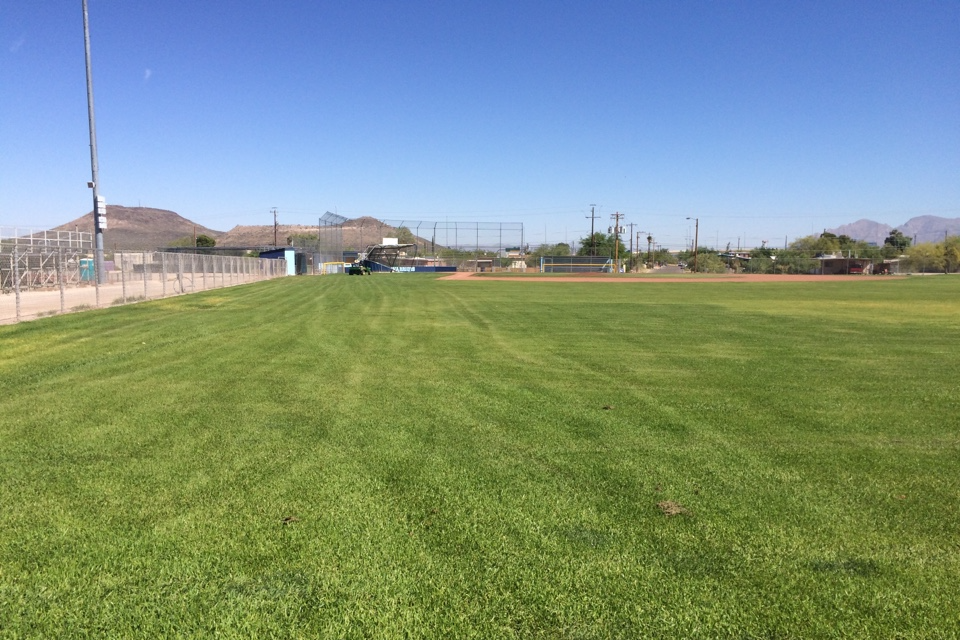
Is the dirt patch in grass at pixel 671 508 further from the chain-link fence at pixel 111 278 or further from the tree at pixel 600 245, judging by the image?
the tree at pixel 600 245

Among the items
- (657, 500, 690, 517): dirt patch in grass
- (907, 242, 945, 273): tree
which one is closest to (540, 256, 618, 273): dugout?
(907, 242, 945, 273): tree

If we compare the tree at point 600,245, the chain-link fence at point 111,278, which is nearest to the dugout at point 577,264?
the tree at point 600,245

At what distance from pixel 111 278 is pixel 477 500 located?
3571 cm

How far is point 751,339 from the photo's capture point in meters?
11.2

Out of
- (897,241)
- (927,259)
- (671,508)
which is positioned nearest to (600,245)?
(927,259)

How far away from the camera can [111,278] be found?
32.4 meters

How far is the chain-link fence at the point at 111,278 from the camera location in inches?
792

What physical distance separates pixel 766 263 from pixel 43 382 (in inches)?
3633

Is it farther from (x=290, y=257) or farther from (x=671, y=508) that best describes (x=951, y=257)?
(x=671, y=508)

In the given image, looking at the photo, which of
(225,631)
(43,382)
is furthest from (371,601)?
(43,382)

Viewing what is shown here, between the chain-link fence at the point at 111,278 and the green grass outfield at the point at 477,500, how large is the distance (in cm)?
1384

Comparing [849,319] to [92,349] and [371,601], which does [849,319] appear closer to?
[371,601]

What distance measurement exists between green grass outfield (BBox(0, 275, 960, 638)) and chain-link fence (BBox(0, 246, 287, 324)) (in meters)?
13.8

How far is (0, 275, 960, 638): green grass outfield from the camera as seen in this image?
8.45 ft
